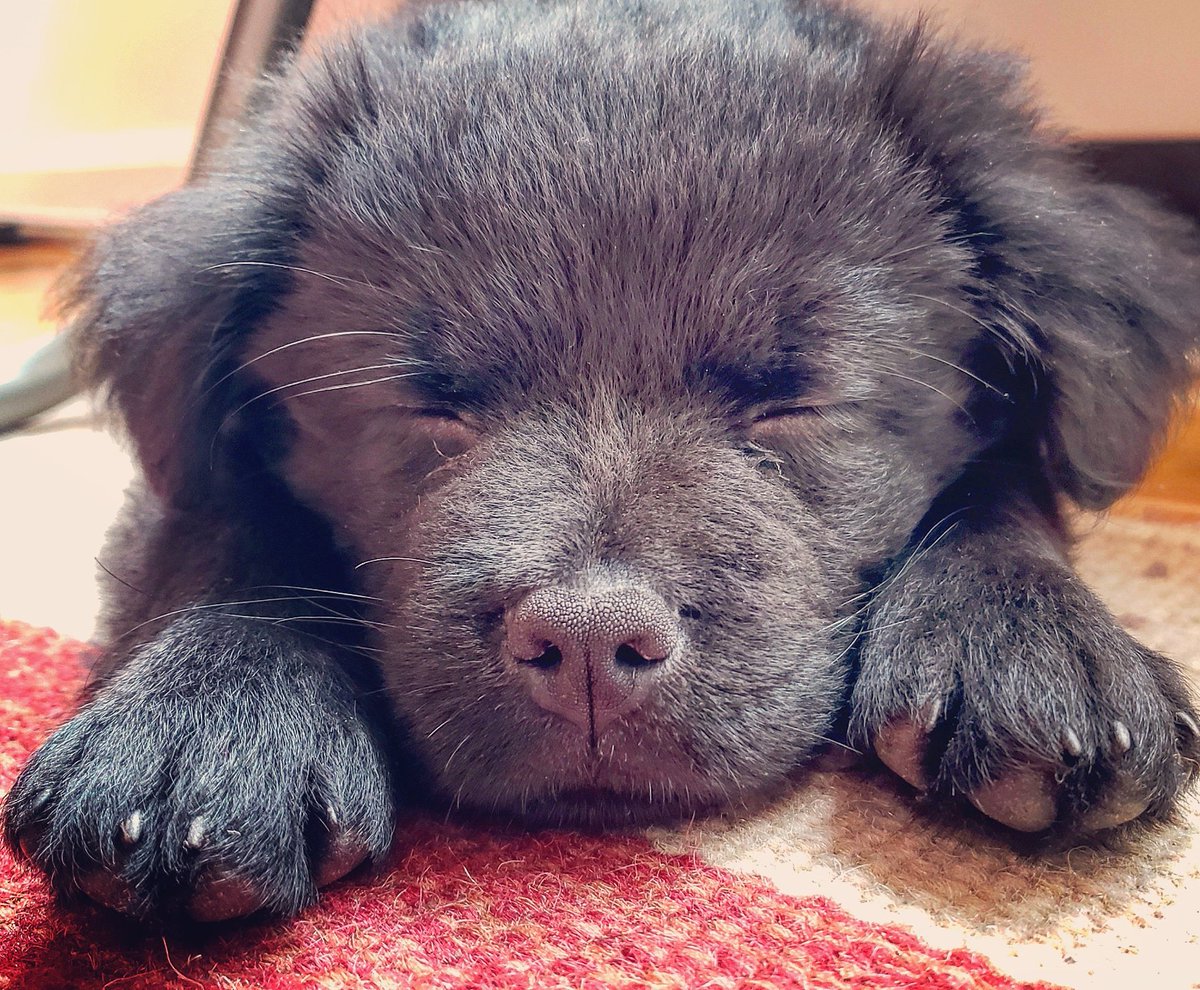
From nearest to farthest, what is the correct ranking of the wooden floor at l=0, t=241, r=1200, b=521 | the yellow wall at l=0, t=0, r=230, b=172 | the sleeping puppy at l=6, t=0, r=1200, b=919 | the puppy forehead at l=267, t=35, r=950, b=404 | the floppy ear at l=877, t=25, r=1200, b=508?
1. the sleeping puppy at l=6, t=0, r=1200, b=919
2. the puppy forehead at l=267, t=35, r=950, b=404
3. the floppy ear at l=877, t=25, r=1200, b=508
4. the wooden floor at l=0, t=241, r=1200, b=521
5. the yellow wall at l=0, t=0, r=230, b=172

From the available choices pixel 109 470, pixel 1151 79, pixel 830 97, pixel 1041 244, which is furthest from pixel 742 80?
pixel 109 470

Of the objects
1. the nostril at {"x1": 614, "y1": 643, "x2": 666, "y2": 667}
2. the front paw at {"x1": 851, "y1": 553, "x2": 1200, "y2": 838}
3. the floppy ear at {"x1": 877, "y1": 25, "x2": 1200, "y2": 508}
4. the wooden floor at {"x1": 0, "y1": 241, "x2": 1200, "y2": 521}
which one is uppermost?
the floppy ear at {"x1": 877, "y1": 25, "x2": 1200, "y2": 508}

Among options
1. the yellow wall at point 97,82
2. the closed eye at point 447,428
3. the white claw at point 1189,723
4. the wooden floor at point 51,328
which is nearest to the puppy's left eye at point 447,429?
the closed eye at point 447,428

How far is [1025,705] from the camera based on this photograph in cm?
100

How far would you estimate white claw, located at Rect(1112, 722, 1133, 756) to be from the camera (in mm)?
976

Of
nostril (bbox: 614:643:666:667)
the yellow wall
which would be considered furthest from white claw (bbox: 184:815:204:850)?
the yellow wall

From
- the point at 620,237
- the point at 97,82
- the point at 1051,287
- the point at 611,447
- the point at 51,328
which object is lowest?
the point at 97,82

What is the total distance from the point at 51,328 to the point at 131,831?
1.80 metres

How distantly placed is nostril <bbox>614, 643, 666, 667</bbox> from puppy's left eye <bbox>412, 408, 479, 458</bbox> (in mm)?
312

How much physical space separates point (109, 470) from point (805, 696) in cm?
187

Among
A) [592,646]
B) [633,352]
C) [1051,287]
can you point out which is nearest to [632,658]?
[592,646]

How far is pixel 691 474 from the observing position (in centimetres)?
109

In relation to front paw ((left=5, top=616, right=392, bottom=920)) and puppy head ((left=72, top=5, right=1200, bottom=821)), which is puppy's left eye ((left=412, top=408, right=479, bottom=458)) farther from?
front paw ((left=5, top=616, right=392, bottom=920))

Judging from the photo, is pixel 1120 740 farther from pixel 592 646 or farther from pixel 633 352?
pixel 633 352
